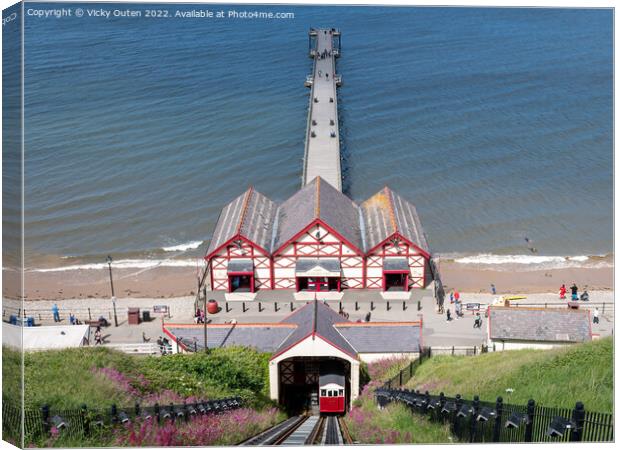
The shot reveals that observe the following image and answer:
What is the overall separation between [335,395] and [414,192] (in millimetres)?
25057

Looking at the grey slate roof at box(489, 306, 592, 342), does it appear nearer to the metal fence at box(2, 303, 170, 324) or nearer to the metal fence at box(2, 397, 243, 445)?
the metal fence at box(2, 397, 243, 445)

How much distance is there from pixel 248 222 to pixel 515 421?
22.7 m

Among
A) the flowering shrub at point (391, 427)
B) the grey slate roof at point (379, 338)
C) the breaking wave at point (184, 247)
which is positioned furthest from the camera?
the breaking wave at point (184, 247)

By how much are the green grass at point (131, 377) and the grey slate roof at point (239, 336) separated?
0.78 m

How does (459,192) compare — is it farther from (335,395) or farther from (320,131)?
(335,395)

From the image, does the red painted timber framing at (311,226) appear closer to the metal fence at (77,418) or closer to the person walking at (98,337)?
the person walking at (98,337)

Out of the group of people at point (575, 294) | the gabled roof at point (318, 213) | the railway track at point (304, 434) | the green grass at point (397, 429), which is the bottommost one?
the railway track at point (304, 434)

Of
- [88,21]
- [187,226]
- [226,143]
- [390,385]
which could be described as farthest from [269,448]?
[226,143]

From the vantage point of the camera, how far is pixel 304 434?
79.9 feet

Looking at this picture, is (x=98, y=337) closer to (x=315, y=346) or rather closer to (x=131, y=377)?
(x=131, y=377)

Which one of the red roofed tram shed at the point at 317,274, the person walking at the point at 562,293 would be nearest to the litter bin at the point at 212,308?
the red roofed tram shed at the point at 317,274

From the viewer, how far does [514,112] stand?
194ft

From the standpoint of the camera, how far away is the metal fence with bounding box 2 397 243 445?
2162 cm

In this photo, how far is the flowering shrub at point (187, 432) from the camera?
22194mm
